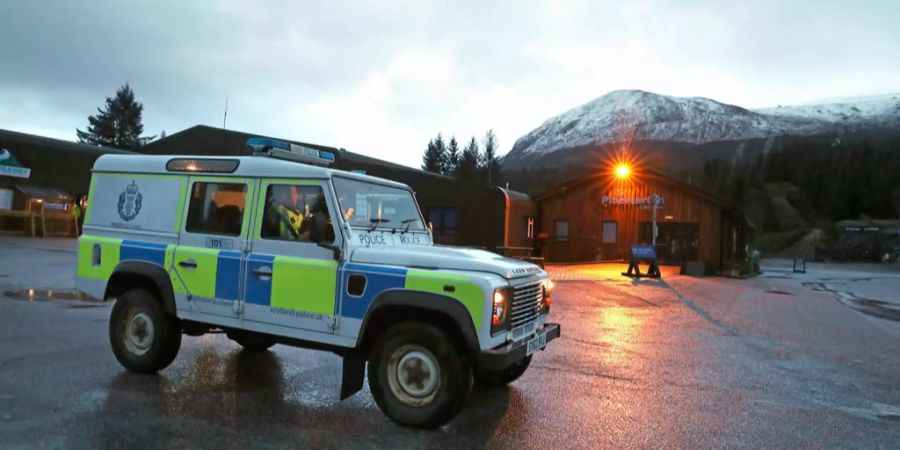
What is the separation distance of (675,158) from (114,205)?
160 m

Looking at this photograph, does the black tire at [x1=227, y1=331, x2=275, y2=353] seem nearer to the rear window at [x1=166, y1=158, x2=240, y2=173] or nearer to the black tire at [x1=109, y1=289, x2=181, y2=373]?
the black tire at [x1=109, y1=289, x2=181, y2=373]

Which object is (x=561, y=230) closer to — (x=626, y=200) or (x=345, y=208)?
(x=626, y=200)

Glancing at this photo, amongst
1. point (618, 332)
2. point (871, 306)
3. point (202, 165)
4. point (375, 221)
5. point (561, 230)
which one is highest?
point (561, 230)

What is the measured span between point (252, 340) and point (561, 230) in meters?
26.7

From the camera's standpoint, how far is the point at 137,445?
14.3 ft

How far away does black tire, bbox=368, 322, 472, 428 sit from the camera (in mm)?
4754

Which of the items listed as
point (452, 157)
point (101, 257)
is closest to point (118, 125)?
point (452, 157)

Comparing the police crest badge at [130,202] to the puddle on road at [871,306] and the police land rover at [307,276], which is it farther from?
the puddle on road at [871,306]

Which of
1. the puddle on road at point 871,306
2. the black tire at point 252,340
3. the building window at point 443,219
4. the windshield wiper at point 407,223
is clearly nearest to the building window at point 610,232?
the building window at point 443,219

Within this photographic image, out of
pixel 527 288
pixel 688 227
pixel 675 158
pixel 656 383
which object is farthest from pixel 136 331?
pixel 675 158

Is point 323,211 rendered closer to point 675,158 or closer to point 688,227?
point 688,227

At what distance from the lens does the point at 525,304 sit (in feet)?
17.3

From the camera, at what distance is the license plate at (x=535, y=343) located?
5.10m

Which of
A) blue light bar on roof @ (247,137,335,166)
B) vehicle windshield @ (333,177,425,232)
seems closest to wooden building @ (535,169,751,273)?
vehicle windshield @ (333,177,425,232)
